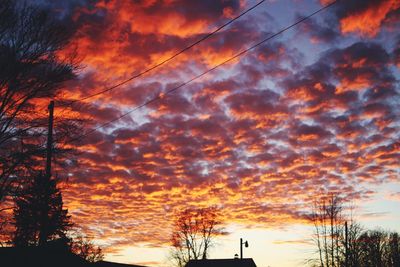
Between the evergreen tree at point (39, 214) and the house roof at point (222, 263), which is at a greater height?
the evergreen tree at point (39, 214)

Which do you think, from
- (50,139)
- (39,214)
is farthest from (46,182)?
(39,214)

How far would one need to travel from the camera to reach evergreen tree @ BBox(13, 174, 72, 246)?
15.8 meters

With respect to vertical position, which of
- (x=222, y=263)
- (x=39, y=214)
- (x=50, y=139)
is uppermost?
(x=50, y=139)

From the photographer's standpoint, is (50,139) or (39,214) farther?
(39,214)

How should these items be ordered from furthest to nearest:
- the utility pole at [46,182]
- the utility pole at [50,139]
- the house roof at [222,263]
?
the house roof at [222,263], the utility pole at [50,139], the utility pole at [46,182]

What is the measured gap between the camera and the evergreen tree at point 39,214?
1583 centimetres

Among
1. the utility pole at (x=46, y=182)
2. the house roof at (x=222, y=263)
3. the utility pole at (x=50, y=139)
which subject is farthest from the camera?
the house roof at (x=222, y=263)

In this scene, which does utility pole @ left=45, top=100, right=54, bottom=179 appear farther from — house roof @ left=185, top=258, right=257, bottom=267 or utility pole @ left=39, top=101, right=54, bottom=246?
house roof @ left=185, top=258, right=257, bottom=267

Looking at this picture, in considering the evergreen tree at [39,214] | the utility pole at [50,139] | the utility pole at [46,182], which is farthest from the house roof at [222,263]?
the utility pole at [50,139]

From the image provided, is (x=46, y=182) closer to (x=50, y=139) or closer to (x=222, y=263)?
(x=50, y=139)

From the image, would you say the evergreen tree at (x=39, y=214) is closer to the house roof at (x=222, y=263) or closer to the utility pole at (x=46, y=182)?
the utility pole at (x=46, y=182)

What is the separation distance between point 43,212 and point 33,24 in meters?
7.37

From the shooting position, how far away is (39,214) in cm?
2108

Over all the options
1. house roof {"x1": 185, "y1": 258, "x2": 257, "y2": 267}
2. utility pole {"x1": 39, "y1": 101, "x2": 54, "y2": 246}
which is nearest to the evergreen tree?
utility pole {"x1": 39, "y1": 101, "x2": 54, "y2": 246}
